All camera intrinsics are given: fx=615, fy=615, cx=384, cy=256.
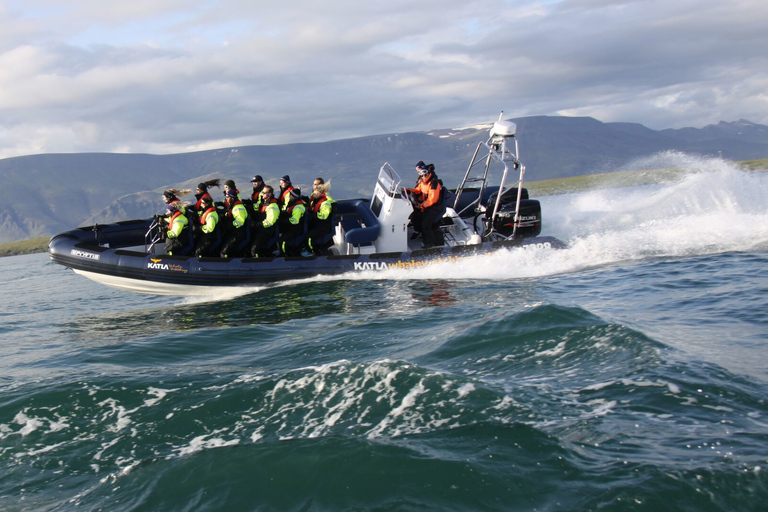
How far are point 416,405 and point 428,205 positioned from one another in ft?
24.4

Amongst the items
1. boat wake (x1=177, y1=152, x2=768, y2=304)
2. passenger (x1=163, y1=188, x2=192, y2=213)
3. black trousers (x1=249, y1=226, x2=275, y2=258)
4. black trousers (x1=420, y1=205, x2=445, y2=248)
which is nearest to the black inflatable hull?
boat wake (x1=177, y1=152, x2=768, y2=304)

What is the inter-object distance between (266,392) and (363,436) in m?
1.27

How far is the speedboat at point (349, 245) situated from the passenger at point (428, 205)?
10.2 inches

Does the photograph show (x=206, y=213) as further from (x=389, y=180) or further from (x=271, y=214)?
(x=389, y=180)

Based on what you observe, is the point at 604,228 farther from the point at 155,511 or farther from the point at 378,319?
the point at 155,511

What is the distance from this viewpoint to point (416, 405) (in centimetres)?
441

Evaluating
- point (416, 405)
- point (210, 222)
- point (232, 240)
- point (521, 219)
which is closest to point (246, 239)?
point (232, 240)

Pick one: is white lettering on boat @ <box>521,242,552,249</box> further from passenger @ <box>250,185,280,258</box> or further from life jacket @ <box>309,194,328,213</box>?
passenger @ <box>250,185,280,258</box>

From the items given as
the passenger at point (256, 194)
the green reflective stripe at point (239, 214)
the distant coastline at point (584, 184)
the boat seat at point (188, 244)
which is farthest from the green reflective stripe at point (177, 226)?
the distant coastline at point (584, 184)

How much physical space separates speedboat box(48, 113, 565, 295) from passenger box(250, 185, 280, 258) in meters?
0.34

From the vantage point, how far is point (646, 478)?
10.4 ft

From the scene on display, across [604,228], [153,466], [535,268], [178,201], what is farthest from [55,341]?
[604,228]

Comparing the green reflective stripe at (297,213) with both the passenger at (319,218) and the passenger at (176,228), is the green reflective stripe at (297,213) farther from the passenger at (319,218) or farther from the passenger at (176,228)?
the passenger at (176,228)

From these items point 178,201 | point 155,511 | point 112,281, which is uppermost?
point 178,201
